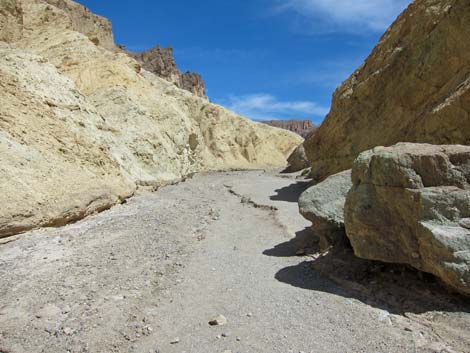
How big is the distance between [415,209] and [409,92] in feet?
27.7

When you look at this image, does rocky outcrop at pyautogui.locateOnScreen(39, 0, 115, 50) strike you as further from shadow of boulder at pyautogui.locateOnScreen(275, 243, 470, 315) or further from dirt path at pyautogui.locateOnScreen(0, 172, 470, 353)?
shadow of boulder at pyautogui.locateOnScreen(275, 243, 470, 315)

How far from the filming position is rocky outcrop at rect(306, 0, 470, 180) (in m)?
9.59

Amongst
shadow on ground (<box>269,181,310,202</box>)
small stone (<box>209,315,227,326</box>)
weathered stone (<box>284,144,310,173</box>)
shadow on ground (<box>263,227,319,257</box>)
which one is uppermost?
weathered stone (<box>284,144,310,173</box>)

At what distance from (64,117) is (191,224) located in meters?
5.73

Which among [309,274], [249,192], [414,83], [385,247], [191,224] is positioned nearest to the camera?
[385,247]

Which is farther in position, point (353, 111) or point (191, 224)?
point (353, 111)

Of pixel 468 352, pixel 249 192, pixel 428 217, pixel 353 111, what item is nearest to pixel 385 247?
pixel 428 217

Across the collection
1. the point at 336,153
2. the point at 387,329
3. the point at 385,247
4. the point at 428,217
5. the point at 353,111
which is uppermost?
the point at 353,111

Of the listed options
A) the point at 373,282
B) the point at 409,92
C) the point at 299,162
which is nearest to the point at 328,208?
the point at 373,282

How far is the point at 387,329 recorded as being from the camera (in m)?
4.45

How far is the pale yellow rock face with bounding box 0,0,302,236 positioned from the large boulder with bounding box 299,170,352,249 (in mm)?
5857

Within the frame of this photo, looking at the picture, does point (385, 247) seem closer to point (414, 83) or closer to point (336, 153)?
Result: point (414, 83)

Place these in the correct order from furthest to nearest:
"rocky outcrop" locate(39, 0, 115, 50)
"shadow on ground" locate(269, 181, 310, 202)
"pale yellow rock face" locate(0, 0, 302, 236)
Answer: "rocky outcrop" locate(39, 0, 115, 50) → "shadow on ground" locate(269, 181, 310, 202) → "pale yellow rock face" locate(0, 0, 302, 236)

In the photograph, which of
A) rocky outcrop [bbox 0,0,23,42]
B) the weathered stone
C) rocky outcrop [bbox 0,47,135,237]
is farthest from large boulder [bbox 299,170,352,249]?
the weathered stone
